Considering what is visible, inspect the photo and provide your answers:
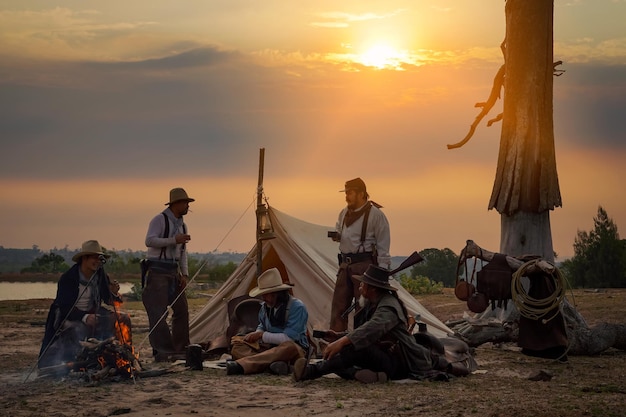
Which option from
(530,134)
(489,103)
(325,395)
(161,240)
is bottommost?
(325,395)

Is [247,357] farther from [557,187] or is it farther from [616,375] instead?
[557,187]

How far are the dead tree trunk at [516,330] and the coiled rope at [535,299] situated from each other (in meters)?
0.11

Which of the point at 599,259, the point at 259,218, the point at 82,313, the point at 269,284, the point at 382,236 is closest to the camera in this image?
the point at 269,284

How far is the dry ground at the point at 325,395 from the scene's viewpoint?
6887mm

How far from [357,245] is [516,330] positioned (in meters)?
2.62

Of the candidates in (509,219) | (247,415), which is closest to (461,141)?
(509,219)

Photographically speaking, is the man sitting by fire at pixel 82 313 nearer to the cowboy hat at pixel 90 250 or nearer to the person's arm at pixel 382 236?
the cowboy hat at pixel 90 250

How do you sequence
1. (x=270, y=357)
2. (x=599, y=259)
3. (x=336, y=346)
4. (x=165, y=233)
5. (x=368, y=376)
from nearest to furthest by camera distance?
(x=336, y=346)
(x=368, y=376)
(x=270, y=357)
(x=165, y=233)
(x=599, y=259)

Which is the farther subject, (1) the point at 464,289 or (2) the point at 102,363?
(1) the point at 464,289

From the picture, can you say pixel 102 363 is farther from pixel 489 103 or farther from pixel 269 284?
pixel 489 103

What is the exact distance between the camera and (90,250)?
892 centimetres

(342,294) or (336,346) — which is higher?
(342,294)

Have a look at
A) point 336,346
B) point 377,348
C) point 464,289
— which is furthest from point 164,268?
point 464,289

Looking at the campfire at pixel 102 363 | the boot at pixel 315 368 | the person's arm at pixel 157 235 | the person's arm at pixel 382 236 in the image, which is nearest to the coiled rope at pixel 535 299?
the person's arm at pixel 382 236
